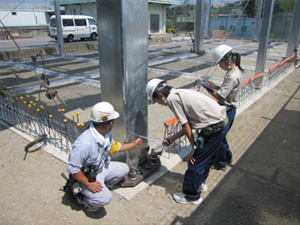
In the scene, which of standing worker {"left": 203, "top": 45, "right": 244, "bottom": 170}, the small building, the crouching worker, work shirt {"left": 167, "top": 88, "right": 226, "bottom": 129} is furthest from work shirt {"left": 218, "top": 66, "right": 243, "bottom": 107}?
the small building

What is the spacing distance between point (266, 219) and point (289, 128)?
115 inches

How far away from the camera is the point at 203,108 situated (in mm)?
2449

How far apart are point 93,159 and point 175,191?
121 cm

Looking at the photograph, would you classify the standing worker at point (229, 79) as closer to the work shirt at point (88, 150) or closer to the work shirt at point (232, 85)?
the work shirt at point (232, 85)

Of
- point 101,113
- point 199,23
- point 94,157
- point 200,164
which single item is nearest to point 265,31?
point 200,164

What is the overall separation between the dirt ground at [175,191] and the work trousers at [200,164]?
20 centimetres

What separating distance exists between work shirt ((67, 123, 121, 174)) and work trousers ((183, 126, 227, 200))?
100 cm

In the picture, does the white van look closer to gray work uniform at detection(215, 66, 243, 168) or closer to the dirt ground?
the dirt ground

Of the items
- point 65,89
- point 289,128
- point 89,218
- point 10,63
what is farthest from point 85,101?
point 10,63

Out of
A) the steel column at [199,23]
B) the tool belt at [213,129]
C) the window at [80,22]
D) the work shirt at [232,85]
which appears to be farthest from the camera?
the window at [80,22]

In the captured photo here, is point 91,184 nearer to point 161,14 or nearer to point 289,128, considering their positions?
point 289,128

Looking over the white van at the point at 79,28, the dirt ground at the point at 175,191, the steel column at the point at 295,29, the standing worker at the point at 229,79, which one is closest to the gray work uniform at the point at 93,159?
the dirt ground at the point at 175,191

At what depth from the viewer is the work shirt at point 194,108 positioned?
2.43m

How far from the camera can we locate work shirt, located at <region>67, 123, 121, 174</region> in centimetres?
236
